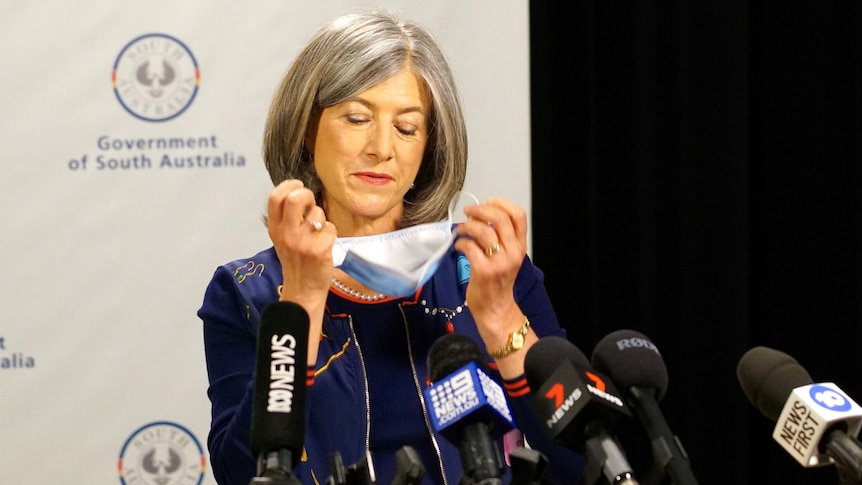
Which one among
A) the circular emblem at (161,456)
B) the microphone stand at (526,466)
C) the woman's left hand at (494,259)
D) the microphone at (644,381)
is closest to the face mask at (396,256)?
the woman's left hand at (494,259)

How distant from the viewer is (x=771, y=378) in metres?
1.35

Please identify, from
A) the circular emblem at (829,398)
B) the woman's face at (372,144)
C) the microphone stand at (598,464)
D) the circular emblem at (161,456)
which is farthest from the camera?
the circular emblem at (161,456)

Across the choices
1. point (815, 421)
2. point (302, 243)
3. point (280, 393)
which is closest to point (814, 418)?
point (815, 421)

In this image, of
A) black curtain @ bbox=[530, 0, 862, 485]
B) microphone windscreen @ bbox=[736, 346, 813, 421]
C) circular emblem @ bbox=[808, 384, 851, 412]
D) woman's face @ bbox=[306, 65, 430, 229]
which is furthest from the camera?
black curtain @ bbox=[530, 0, 862, 485]

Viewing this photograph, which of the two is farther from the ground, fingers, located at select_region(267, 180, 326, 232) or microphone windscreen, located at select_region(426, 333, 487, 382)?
fingers, located at select_region(267, 180, 326, 232)

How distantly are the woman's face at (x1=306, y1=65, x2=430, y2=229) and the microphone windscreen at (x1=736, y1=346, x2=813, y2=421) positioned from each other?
846mm

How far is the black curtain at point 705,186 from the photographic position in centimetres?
308

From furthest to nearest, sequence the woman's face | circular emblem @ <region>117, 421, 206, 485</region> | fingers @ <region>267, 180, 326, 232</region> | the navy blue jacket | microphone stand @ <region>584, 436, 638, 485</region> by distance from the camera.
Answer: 1. circular emblem @ <region>117, 421, 206, 485</region>
2. the woman's face
3. the navy blue jacket
4. fingers @ <region>267, 180, 326, 232</region>
5. microphone stand @ <region>584, 436, 638, 485</region>

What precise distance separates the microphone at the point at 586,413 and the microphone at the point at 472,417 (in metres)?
0.05

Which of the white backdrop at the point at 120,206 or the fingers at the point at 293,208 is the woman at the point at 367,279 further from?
the white backdrop at the point at 120,206

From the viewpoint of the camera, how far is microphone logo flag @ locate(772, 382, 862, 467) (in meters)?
1.21

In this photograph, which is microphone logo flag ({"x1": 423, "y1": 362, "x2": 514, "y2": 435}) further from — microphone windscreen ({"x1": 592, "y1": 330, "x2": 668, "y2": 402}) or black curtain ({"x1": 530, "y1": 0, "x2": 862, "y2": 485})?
black curtain ({"x1": 530, "y1": 0, "x2": 862, "y2": 485})

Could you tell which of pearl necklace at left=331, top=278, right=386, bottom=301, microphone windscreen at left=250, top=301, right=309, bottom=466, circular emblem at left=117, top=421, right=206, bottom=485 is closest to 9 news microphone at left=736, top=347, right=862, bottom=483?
microphone windscreen at left=250, top=301, right=309, bottom=466

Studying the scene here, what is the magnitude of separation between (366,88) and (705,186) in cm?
136
